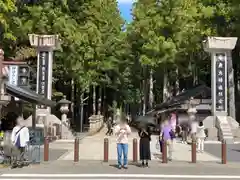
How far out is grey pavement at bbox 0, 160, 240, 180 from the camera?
1349cm

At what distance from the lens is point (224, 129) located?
30.7 meters

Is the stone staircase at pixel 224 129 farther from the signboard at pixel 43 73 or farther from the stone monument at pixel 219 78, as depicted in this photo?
the signboard at pixel 43 73

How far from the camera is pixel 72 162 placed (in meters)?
17.0

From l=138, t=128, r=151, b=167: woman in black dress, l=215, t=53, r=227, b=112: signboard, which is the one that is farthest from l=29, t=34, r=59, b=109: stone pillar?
l=138, t=128, r=151, b=167: woman in black dress

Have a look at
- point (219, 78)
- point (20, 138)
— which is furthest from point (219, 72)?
point (20, 138)

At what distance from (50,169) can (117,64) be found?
38.6 meters

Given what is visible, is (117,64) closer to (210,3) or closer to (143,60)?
(143,60)

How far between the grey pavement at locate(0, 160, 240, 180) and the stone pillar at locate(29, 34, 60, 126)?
56.7 feet

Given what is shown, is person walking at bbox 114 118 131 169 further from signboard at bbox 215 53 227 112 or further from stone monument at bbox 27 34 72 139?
signboard at bbox 215 53 227 112

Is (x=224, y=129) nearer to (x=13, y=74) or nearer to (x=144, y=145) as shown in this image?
(x=13, y=74)

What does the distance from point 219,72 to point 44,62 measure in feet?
42.9

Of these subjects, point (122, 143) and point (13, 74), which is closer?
point (122, 143)

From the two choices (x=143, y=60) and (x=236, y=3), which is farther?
(x=143, y=60)

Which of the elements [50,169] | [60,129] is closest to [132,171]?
[50,169]
